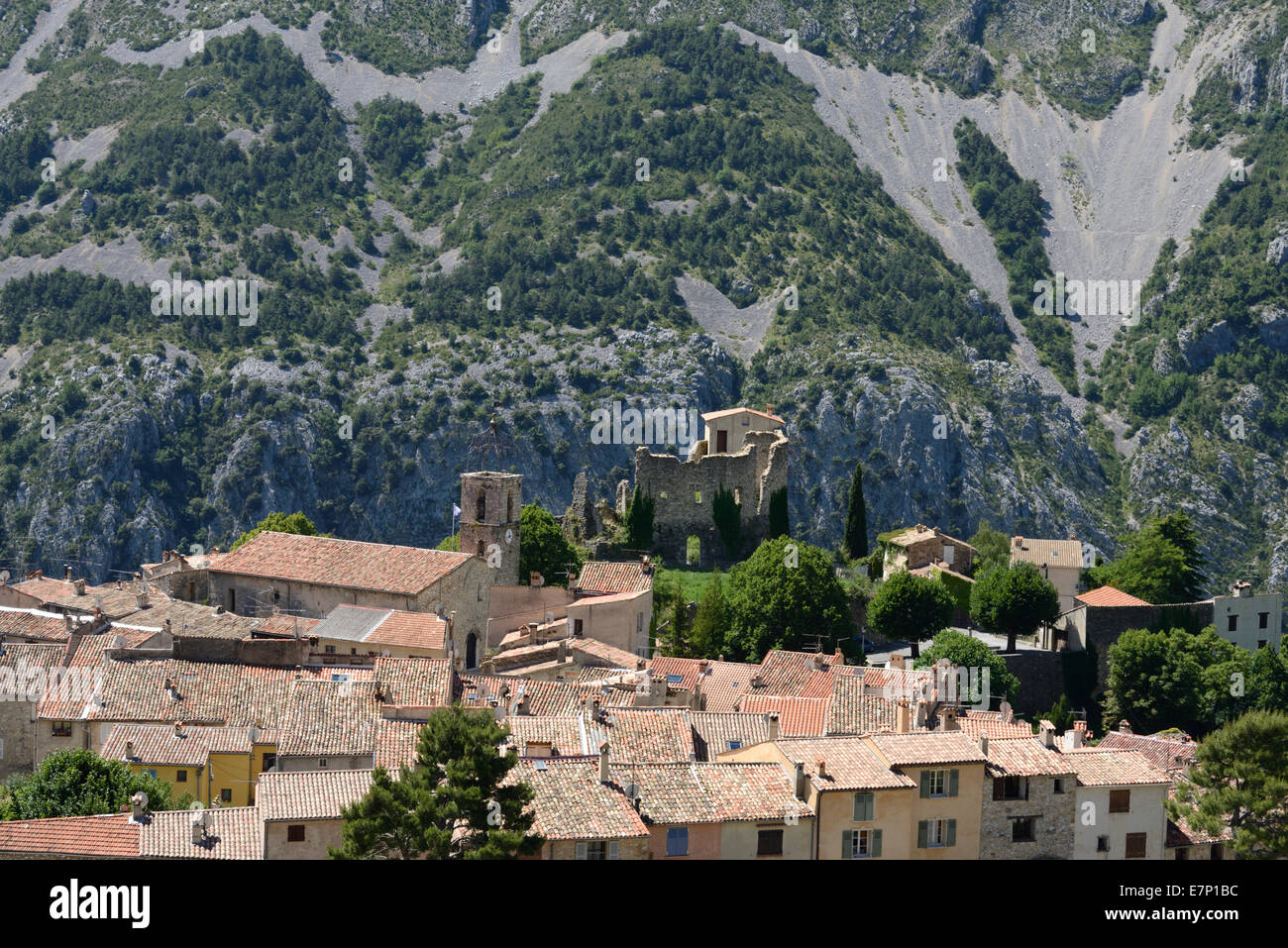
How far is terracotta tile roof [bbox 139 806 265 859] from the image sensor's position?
1583 inches

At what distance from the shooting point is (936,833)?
4738 centimetres

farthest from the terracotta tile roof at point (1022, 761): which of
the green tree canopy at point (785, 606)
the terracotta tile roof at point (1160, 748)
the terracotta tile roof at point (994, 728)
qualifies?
the green tree canopy at point (785, 606)

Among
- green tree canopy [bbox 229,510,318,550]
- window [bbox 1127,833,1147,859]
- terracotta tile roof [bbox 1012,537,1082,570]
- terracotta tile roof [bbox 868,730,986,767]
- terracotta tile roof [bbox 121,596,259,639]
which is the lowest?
window [bbox 1127,833,1147,859]

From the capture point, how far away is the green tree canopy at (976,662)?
78875 millimetres

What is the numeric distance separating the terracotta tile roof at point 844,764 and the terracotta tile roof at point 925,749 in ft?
1.33

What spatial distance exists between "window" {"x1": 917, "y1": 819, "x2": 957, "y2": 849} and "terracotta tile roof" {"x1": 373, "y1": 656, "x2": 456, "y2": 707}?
1662 cm

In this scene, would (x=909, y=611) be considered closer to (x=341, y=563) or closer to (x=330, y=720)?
(x=341, y=563)

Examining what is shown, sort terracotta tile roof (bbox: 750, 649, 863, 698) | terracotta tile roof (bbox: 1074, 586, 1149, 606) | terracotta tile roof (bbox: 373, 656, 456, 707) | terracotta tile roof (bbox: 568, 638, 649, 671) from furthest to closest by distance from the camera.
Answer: terracotta tile roof (bbox: 1074, 586, 1149, 606)
terracotta tile roof (bbox: 568, 638, 649, 671)
terracotta tile roof (bbox: 750, 649, 863, 698)
terracotta tile roof (bbox: 373, 656, 456, 707)

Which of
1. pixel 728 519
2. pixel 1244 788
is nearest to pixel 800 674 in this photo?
pixel 1244 788

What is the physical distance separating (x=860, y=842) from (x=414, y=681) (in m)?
19.5

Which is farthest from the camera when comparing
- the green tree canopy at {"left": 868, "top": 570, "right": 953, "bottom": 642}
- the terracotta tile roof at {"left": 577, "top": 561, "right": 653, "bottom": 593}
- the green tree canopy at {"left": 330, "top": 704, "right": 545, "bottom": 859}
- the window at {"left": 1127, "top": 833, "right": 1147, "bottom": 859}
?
the green tree canopy at {"left": 868, "top": 570, "right": 953, "bottom": 642}

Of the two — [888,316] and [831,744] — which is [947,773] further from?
[888,316]

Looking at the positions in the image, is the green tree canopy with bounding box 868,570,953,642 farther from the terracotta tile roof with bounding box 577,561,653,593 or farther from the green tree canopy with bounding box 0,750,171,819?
the green tree canopy with bounding box 0,750,171,819

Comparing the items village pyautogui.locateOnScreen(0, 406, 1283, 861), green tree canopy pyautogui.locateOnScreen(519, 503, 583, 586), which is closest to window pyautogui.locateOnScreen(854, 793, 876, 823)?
village pyautogui.locateOnScreen(0, 406, 1283, 861)
